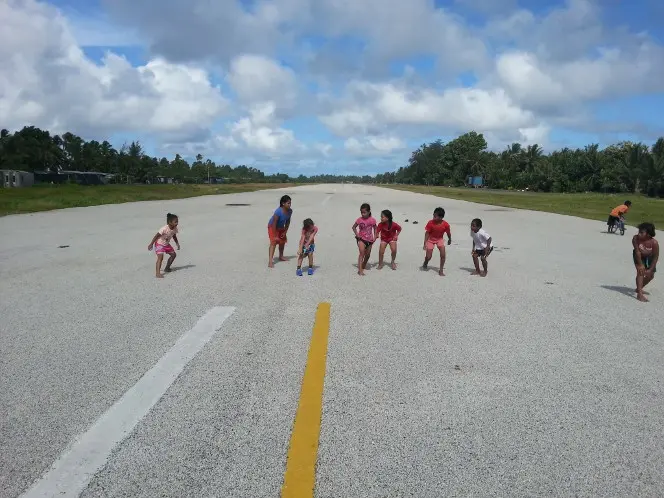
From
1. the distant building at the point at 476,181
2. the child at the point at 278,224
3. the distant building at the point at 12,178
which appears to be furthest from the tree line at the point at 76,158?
the child at the point at 278,224

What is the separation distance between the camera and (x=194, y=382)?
4379 mm

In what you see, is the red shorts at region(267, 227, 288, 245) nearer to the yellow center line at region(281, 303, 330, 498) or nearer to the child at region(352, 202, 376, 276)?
the child at region(352, 202, 376, 276)

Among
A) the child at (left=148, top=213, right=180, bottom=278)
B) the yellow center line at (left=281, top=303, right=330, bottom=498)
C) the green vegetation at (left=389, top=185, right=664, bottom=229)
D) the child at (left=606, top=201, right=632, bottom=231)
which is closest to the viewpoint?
the yellow center line at (left=281, top=303, right=330, bottom=498)

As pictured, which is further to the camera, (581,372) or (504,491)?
(581,372)

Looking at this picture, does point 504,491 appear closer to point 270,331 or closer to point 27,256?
point 270,331

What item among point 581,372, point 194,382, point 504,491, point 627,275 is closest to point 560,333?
point 581,372

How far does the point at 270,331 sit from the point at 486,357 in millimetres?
2177

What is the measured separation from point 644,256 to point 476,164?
116 metres

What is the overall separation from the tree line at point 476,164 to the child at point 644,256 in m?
61.5

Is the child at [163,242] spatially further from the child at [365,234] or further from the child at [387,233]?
the child at [387,233]

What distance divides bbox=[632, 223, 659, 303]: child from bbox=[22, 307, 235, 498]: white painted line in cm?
604

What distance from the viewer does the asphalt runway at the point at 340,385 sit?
3090 mm

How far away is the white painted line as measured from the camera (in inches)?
117

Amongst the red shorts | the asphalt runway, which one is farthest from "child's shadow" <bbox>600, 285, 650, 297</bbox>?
the red shorts
